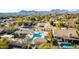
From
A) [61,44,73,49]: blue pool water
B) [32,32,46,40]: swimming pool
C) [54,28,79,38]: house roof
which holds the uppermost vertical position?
[54,28,79,38]: house roof

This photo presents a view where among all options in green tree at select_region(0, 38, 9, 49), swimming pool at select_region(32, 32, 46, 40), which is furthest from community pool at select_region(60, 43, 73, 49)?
green tree at select_region(0, 38, 9, 49)

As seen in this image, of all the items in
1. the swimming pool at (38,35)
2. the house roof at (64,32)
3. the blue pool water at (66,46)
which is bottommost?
the blue pool water at (66,46)

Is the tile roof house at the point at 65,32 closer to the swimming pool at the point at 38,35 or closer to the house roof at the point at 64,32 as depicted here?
the house roof at the point at 64,32

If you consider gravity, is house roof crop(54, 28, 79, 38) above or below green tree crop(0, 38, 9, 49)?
above

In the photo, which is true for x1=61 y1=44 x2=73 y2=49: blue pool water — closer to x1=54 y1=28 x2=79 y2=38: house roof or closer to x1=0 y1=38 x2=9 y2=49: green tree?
x1=54 y1=28 x2=79 y2=38: house roof

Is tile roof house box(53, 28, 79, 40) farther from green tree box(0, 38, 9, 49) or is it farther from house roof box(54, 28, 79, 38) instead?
green tree box(0, 38, 9, 49)

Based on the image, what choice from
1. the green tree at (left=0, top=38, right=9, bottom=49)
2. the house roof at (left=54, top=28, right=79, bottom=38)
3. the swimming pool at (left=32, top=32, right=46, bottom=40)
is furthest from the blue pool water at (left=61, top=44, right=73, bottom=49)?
the green tree at (left=0, top=38, right=9, bottom=49)

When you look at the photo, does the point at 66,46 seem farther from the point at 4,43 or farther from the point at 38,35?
the point at 4,43

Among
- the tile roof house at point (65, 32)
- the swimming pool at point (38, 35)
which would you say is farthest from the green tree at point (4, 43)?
the tile roof house at point (65, 32)
